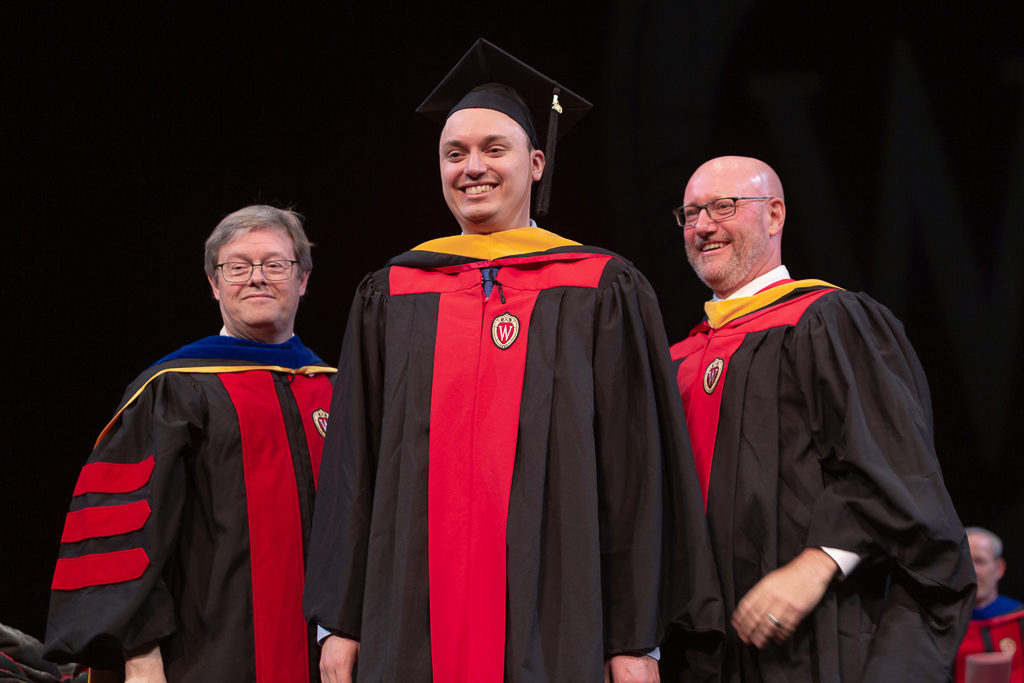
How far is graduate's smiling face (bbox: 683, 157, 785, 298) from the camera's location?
2793 mm

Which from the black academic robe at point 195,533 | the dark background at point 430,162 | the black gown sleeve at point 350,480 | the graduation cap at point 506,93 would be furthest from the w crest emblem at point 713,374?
the dark background at point 430,162

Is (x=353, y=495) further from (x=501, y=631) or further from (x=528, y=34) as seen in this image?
(x=528, y=34)

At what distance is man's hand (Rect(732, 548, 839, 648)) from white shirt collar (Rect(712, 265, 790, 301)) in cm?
93

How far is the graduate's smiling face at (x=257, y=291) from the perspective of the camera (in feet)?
9.69

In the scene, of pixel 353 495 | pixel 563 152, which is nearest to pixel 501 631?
pixel 353 495

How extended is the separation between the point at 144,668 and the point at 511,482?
1290mm

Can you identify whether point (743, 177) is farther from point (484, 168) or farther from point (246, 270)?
point (246, 270)

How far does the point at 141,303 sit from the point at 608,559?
3443mm

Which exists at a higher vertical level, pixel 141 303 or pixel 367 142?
pixel 367 142

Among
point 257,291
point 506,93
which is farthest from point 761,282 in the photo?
point 257,291

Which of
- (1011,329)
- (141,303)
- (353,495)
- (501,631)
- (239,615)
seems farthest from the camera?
(141,303)

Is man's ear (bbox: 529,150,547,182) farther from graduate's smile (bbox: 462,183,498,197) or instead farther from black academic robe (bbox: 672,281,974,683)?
black academic robe (bbox: 672,281,974,683)

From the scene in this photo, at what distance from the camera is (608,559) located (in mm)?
1972

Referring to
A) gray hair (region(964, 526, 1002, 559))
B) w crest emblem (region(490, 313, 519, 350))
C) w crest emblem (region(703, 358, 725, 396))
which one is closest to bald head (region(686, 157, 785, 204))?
w crest emblem (region(703, 358, 725, 396))
